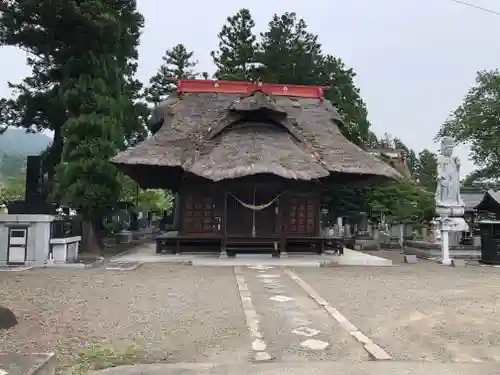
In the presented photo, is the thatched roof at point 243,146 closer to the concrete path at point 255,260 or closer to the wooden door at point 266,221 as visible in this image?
the wooden door at point 266,221

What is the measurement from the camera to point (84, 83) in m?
17.6

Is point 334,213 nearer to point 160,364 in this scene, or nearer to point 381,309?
point 381,309

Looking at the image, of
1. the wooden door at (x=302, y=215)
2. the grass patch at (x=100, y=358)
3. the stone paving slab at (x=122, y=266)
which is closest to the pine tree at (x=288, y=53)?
the wooden door at (x=302, y=215)

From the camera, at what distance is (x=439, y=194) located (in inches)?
658

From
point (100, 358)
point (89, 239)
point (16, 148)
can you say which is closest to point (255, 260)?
point (89, 239)

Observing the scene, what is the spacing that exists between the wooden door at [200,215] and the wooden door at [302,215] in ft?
8.20

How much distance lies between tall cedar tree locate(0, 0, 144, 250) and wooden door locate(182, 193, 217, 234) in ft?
8.53

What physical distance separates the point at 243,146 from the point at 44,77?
11.1 meters

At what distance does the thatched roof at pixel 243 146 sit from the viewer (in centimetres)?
1488

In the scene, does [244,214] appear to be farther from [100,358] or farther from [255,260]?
[100,358]

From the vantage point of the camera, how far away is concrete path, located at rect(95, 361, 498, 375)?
446 centimetres

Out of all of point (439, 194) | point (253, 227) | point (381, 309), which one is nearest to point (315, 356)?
point (381, 309)

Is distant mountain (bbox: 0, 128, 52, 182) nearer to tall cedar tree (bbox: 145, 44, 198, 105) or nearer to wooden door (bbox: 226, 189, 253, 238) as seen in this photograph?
tall cedar tree (bbox: 145, 44, 198, 105)

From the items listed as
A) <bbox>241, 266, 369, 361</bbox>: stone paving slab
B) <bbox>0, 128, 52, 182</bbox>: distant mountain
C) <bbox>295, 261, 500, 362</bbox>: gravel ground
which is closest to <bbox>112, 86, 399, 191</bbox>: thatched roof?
<bbox>295, 261, 500, 362</bbox>: gravel ground
